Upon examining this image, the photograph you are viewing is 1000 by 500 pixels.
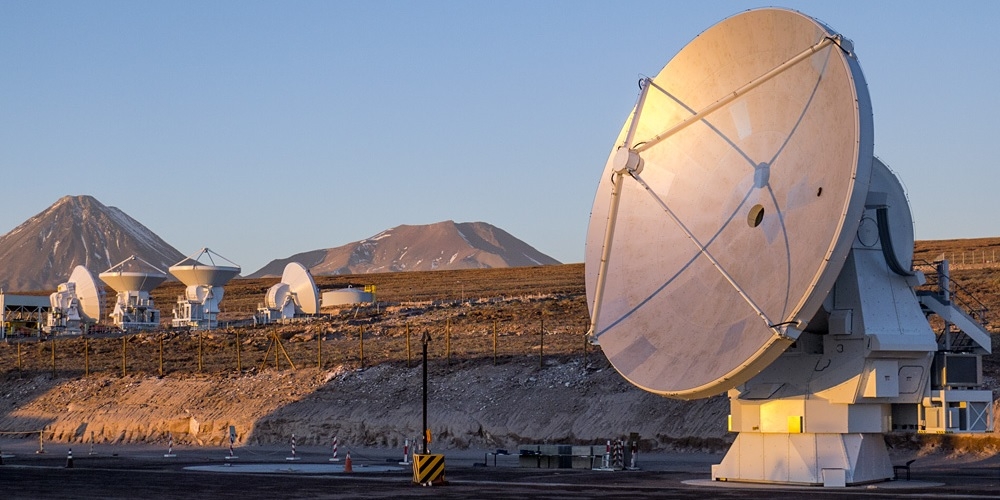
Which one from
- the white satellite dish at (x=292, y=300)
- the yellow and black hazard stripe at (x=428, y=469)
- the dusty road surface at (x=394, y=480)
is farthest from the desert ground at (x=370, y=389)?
the yellow and black hazard stripe at (x=428, y=469)

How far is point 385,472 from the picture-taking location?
41219 millimetres

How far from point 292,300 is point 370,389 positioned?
3917cm

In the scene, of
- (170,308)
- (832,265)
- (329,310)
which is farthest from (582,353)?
(170,308)

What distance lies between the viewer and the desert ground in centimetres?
5469

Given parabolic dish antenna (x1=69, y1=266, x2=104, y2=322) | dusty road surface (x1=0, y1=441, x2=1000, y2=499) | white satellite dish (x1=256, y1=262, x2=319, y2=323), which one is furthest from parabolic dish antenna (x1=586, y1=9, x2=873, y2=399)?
parabolic dish antenna (x1=69, y1=266, x2=104, y2=322)

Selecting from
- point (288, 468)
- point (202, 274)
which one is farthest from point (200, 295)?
point (288, 468)

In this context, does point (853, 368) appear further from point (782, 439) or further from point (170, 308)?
point (170, 308)

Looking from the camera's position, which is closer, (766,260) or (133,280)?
(766,260)

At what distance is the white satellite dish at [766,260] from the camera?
28.2m

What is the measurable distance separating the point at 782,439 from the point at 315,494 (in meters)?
11.2

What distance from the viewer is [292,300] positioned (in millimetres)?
102312

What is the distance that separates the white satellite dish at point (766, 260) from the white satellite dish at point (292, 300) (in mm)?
69486

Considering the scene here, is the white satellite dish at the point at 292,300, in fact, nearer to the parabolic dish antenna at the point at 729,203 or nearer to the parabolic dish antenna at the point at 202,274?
the parabolic dish antenna at the point at 202,274

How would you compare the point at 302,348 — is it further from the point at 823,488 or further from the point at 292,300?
the point at 823,488
